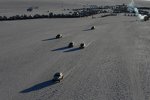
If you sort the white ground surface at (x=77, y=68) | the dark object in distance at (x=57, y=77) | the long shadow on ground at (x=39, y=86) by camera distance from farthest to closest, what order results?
the dark object in distance at (x=57, y=77) → the long shadow on ground at (x=39, y=86) → the white ground surface at (x=77, y=68)

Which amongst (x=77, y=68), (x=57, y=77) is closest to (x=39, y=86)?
(x=57, y=77)

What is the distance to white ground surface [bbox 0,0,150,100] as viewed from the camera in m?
16.9

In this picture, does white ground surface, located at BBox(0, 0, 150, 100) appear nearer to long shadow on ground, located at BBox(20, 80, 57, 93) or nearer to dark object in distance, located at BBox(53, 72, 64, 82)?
long shadow on ground, located at BBox(20, 80, 57, 93)

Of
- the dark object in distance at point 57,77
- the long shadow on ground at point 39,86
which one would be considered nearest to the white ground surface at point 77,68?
the long shadow on ground at point 39,86

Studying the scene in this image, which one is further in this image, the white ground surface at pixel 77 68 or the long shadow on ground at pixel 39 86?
the long shadow on ground at pixel 39 86

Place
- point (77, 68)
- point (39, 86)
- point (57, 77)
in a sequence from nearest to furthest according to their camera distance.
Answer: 1. point (39, 86)
2. point (57, 77)
3. point (77, 68)

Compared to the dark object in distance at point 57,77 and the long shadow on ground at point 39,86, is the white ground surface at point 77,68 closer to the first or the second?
the long shadow on ground at point 39,86

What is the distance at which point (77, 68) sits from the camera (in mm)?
22000

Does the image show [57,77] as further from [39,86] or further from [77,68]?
[77,68]

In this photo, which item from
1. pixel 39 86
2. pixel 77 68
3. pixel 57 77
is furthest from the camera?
pixel 77 68

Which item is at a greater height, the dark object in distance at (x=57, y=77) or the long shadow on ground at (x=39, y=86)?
the dark object in distance at (x=57, y=77)

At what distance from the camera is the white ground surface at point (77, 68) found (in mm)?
16922

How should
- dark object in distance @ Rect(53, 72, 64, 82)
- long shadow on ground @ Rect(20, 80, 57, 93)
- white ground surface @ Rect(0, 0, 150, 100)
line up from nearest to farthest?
white ground surface @ Rect(0, 0, 150, 100) < long shadow on ground @ Rect(20, 80, 57, 93) < dark object in distance @ Rect(53, 72, 64, 82)

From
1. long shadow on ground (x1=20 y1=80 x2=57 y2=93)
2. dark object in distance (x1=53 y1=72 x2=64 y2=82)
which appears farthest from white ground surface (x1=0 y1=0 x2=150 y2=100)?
dark object in distance (x1=53 y1=72 x2=64 y2=82)
